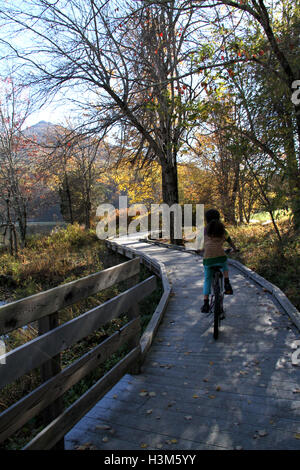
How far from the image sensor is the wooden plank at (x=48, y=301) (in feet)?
6.97

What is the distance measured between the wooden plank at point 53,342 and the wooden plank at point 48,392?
0.62 feet

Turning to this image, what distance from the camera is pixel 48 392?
→ 2365 mm

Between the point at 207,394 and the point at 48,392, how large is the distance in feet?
5.63

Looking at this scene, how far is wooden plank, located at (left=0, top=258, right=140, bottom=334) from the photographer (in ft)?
6.97

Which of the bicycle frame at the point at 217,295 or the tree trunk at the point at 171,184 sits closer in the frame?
the bicycle frame at the point at 217,295

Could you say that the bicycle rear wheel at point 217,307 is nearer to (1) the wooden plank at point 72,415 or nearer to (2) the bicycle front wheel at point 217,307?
(2) the bicycle front wheel at point 217,307

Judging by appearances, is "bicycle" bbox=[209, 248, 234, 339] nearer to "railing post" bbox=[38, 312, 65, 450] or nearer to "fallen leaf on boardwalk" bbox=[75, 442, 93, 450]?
"fallen leaf on boardwalk" bbox=[75, 442, 93, 450]

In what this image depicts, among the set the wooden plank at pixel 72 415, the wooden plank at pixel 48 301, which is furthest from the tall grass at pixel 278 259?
the wooden plank at pixel 48 301

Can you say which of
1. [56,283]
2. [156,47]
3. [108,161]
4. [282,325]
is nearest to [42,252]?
[56,283]

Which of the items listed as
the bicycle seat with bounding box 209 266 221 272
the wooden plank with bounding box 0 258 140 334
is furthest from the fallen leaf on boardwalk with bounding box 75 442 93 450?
the bicycle seat with bounding box 209 266 221 272

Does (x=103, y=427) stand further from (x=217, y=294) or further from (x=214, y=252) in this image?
(x=214, y=252)
